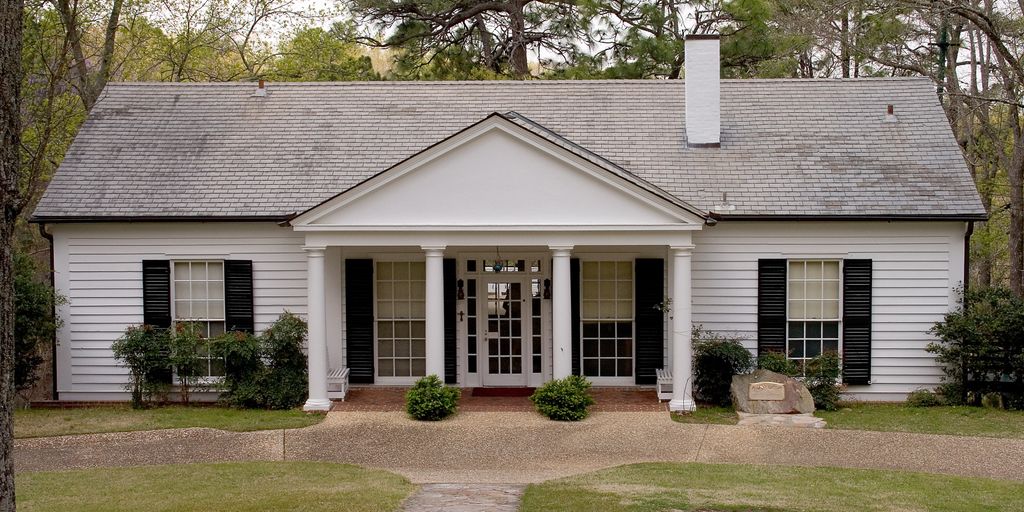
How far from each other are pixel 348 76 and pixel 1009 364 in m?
18.9

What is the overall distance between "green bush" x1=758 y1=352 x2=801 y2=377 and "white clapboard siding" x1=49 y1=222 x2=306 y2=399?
300 inches

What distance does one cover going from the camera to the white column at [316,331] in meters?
15.8

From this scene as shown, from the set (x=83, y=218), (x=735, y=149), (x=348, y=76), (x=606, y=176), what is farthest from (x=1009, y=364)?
(x=348, y=76)

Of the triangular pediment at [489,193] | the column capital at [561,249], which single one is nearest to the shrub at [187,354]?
the triangular pediment at [489,193]

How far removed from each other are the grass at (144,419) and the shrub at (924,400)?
9.49m

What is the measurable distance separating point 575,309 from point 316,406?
4.64m

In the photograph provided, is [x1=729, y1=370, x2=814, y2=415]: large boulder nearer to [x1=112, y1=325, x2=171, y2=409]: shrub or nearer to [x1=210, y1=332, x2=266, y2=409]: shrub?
[x1=210, y1=332, x2=266, y2=409]: shrub

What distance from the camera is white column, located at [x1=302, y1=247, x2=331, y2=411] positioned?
1578cm

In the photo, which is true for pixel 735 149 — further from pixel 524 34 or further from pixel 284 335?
pixel 524 34

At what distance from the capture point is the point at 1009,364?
15.9 m

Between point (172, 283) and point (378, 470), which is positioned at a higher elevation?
point (172, 283)

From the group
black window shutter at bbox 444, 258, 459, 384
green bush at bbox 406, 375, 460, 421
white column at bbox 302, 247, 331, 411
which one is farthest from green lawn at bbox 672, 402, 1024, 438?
white column at bbox 302, 247, 331, 411

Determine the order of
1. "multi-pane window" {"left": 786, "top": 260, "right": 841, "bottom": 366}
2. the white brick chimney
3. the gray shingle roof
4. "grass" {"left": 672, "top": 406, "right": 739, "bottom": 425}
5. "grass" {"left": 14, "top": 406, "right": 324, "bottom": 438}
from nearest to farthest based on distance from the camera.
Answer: "grass" {"left": 14, "top": 406, "right": 324, "bottom": 438}, "grass" {"left": 672, "top": 406, "right": 739, "bottom": 425}, "multi-pane window" {"left": 786, "top": 260, "right": 841, "bottom": 366}, the gray shingle roof, the white brick chimney

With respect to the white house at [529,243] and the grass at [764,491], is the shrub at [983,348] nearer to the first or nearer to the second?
the white house at [529,243]
